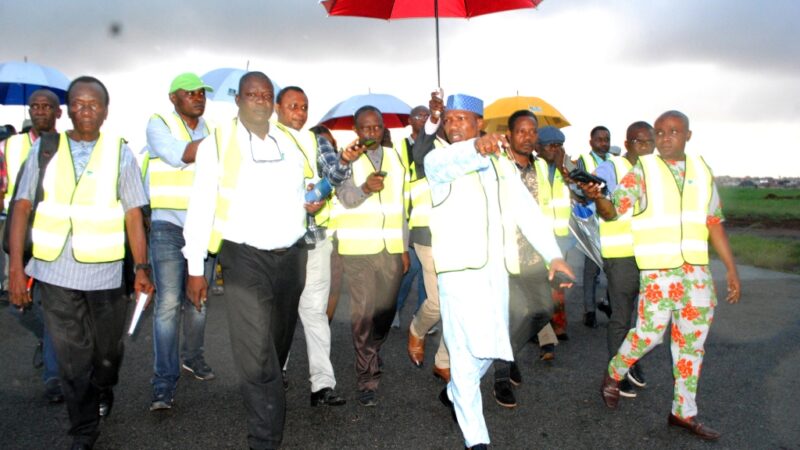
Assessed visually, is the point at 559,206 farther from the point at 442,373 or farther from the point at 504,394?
the point at 504,394

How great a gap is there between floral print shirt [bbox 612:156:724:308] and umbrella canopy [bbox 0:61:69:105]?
299 inches

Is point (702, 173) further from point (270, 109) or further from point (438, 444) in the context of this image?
point (270, 109)

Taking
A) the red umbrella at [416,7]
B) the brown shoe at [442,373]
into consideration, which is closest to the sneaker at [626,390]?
the brown shoe at [442,373]

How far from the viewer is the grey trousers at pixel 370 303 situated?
5.18 m

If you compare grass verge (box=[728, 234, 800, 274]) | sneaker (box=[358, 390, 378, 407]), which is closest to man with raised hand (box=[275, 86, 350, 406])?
sneaker (box=[358, 390, 378, 407])

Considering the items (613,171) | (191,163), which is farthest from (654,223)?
(191,163)

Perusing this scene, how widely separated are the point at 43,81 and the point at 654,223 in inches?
326

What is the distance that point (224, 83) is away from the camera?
28.1 ft

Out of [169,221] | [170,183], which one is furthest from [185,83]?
[169,221]

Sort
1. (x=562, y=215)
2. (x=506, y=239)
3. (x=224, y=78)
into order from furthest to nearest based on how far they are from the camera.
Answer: (x=224, y=78) → (x=562, y=215) → (x=506, y=239)

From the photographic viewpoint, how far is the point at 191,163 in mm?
4789

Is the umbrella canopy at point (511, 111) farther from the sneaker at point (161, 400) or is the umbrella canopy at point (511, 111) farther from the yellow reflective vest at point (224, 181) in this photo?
the yellow reflective vest at point (224, 181)

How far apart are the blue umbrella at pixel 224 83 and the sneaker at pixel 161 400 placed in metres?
4.21

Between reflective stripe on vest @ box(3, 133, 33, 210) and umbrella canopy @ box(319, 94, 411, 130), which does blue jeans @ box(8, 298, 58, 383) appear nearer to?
reflective stripe on vest @ box(3, 133, 33, 210)
